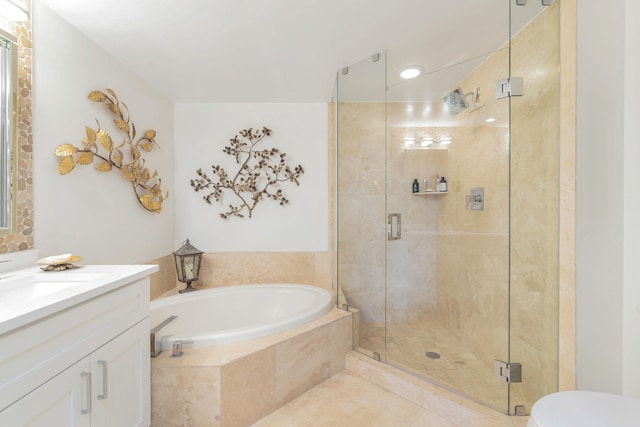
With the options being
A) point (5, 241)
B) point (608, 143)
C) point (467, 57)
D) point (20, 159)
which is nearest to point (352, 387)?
point (608, 143)

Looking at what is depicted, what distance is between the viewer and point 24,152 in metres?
1.35

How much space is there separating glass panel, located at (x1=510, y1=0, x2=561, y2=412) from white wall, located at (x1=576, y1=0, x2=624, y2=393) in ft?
0.38

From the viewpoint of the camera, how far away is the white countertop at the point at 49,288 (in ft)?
2.50

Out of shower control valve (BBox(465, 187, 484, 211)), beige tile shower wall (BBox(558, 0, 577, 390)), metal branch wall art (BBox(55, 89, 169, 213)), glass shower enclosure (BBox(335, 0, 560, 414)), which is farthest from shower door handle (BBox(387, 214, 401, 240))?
metal branch wall art (BBox(55, 89, 169, 213))

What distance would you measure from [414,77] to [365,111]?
0.44m

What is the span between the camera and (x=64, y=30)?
1561 millimetres

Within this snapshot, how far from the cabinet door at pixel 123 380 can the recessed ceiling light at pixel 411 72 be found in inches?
91.2

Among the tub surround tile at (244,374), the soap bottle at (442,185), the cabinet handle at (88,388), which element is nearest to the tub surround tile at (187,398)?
the tub surround tile at (244,374)

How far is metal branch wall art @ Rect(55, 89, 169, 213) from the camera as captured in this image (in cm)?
165

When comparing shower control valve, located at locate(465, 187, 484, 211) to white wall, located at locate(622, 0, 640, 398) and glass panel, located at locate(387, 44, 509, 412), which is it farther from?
white wall, located at locate(622, 0, 640, 398)

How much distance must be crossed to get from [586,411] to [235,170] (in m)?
2.72

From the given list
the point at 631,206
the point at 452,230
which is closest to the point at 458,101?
the point at 452,230

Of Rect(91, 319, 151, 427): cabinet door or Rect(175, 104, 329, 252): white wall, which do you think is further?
Rect(175, 104, 329, 252): white wall

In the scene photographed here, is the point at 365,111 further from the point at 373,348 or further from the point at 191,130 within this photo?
the point at 373,348
